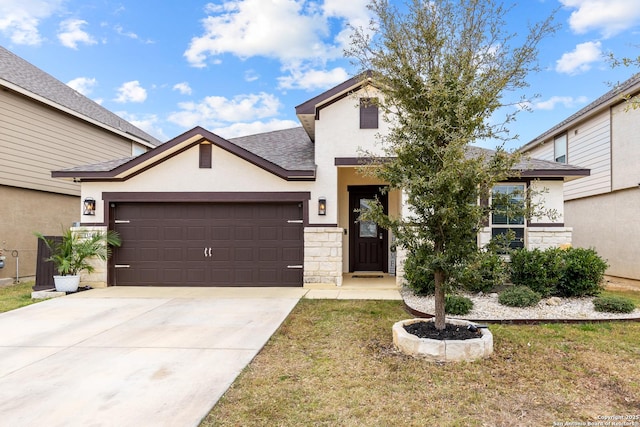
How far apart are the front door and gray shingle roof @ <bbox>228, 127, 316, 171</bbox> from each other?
1914 millimetres

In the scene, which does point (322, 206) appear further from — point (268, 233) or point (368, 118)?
point (368, 118)

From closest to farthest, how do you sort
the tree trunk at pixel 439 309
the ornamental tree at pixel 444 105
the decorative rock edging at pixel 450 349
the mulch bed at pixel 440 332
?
the decorative rock edging at pixel 450 349
the ornamental tree at pixel 444 105
the mulch bed at pixel 440 332
the tree trunk at pixel 439 309

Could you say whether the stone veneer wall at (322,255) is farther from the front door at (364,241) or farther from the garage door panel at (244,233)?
the front door at (364,241)

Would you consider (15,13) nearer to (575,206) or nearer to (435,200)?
(435,200)

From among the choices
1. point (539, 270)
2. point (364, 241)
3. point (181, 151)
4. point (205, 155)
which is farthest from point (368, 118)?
point (539, 270)

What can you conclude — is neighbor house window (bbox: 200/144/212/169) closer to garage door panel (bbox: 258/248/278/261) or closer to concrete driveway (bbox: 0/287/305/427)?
garage door panel (bbox: 258/248/278/261)

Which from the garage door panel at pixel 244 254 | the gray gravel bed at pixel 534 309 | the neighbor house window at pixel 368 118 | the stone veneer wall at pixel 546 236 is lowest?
the gray gravel bed at pixel 534 309

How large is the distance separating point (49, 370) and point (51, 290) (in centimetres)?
551

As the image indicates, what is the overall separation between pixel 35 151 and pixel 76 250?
4.40 m

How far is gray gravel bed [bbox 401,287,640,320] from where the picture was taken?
20.4ft

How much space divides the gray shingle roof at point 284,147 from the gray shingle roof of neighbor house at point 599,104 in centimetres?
506

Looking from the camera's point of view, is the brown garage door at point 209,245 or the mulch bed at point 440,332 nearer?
the mulch bed at point 440,332

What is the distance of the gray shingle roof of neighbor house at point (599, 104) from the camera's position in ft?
33.1

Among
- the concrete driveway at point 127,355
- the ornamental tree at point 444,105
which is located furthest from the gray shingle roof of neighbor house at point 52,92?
the ornamental tree at point 444,105
